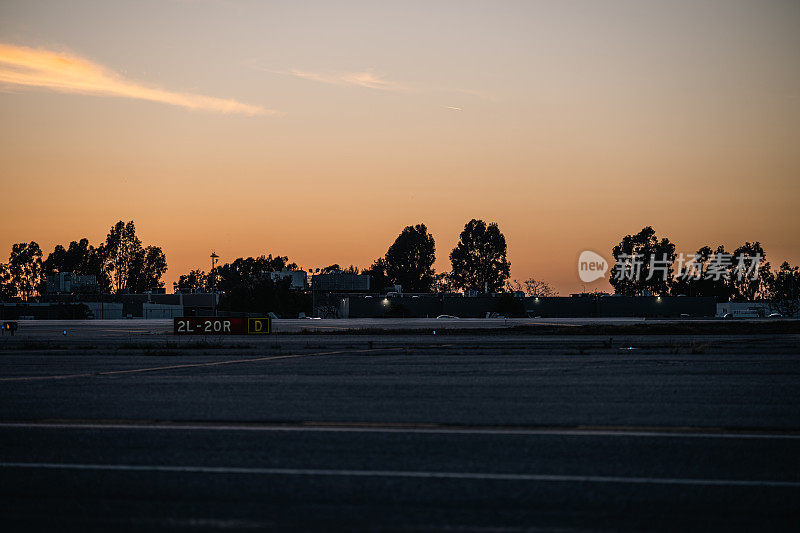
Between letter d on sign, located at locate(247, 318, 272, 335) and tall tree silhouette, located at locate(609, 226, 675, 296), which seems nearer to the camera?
letter d on sign, located at locate(247, 318, 272, 335)

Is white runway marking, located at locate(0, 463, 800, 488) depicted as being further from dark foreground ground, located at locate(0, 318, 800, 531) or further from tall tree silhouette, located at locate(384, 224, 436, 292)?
tall tree silhouette, located at locate(384, 224, 436, 292)

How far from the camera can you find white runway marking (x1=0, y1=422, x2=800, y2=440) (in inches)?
439

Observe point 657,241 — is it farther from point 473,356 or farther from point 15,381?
point 15,381

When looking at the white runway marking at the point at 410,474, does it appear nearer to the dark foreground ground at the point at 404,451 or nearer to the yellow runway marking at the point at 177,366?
the dark foreground ground at the point at 404,451

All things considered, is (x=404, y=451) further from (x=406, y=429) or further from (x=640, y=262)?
(x=640, y=262)

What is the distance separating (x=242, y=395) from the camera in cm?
1644

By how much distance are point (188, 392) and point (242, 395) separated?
1.49 m

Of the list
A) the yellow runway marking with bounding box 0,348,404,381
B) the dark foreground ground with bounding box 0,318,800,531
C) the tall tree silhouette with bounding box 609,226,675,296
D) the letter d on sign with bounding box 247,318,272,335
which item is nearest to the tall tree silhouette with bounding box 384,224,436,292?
the tall tree silhouette with bounding box 609,226,675,296

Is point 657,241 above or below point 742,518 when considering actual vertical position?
above

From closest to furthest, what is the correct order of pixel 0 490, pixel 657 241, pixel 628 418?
pixel 0 490 < pixel 628 418 < pixel 657 241

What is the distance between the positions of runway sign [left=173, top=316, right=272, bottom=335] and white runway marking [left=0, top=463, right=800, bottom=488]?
1682 inches

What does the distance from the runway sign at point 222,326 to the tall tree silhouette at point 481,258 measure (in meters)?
118

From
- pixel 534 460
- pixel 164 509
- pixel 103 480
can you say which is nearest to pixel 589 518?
pixel 534 460

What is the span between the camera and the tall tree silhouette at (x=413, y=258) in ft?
581
